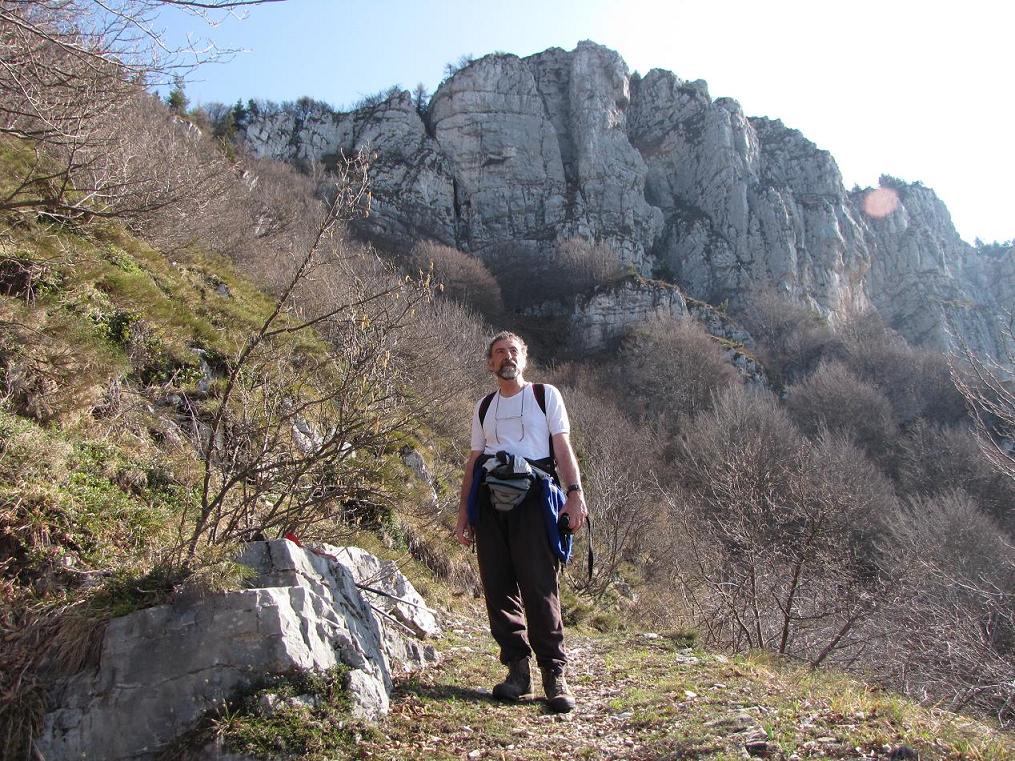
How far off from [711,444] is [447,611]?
20103 mm

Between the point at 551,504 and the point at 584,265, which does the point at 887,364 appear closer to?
the point at 584,265

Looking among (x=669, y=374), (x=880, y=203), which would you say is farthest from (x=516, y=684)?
(x=880, y=203)

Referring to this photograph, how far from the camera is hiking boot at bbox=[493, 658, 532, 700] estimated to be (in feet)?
10.6

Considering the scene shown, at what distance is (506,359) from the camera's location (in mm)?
3549

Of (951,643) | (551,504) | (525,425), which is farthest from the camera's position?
(951,643)

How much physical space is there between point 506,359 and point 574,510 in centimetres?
87

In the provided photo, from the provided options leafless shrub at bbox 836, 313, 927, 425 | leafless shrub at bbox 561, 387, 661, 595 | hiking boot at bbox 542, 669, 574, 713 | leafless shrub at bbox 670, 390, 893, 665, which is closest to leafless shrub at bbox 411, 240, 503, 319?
leafless shrub at bbox 561, 387, 661, 595

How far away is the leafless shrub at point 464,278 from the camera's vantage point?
1387 inches

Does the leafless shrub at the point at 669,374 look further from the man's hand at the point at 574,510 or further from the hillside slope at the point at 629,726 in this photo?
the man's hand at the point at 574,510

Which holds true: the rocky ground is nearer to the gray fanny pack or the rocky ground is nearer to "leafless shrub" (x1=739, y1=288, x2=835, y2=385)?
the gray fanny pack

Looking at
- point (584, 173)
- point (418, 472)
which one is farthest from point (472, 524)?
point (584, 173)

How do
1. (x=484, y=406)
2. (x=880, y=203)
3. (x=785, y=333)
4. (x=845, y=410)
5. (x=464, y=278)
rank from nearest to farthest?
1. (x=484, y=406)
2. (x=845, y=410)
3. (x=464, y=278)
4. (x=785, y=333)
5. (x=880, y=203)

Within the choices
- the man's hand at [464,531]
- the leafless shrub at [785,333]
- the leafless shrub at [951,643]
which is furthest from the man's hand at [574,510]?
the leafless shrub at [785,333]

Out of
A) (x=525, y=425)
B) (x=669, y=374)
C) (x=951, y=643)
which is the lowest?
(x=951, y=643)
